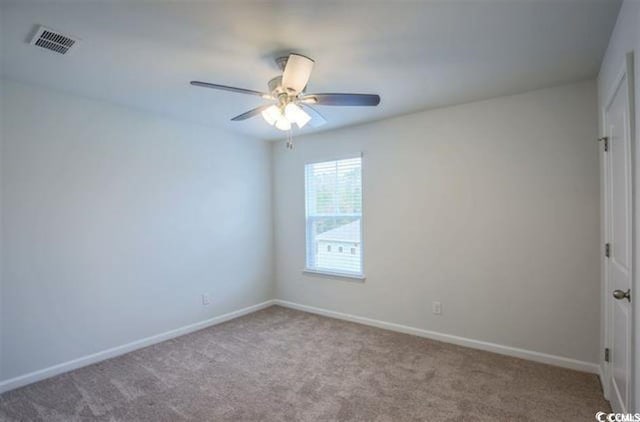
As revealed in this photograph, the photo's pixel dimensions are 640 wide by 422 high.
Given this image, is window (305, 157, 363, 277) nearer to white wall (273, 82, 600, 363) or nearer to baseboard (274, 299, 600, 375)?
white wall (273, 82, 600, 363)

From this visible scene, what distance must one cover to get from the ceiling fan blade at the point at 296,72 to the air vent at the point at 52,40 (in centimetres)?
132

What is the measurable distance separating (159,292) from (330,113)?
269cm

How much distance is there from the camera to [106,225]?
313 centimetres

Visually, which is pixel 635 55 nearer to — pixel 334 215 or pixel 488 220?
pixel 488 220

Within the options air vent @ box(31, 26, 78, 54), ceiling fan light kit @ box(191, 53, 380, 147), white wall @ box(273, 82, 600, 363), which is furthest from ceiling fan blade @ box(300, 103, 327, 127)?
air vent @ box(31, 26, 78, 54)

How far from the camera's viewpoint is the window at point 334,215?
4102 mm

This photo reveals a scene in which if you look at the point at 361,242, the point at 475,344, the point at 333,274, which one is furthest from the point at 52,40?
the point at 475,344

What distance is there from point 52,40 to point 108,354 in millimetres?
2686

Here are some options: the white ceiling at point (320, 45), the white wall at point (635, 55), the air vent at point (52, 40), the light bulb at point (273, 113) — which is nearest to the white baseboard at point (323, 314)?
the white wall at point (635, 55)

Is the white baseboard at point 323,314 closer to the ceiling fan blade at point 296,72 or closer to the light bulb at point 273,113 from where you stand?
the light bulb at point 273,113

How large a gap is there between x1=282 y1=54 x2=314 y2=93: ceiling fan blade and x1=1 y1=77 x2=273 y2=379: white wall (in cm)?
208

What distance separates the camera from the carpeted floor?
2.24 meters

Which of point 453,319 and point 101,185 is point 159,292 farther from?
point 453,319

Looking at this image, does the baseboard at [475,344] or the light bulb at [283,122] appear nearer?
the light bulb at [283,122]
